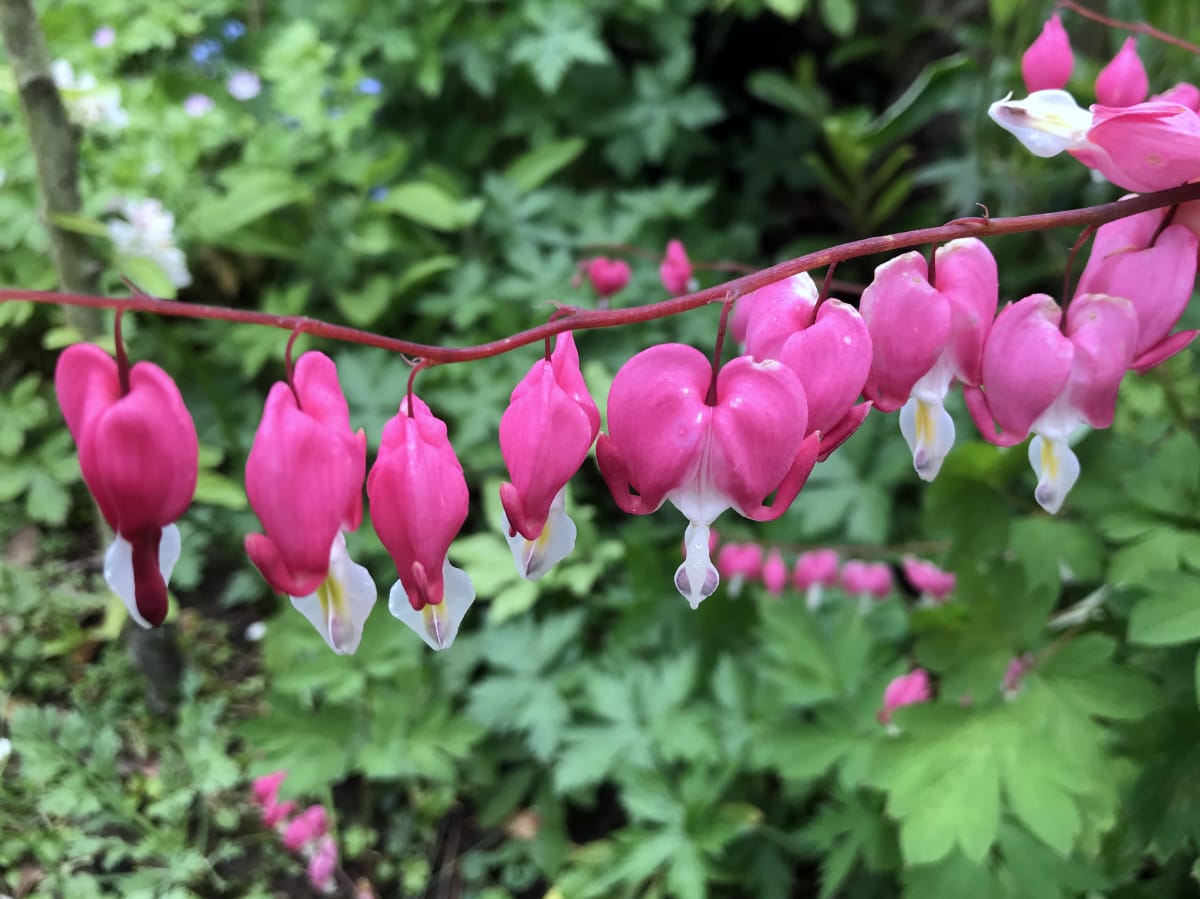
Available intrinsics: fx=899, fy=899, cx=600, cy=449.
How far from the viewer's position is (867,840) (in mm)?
1275

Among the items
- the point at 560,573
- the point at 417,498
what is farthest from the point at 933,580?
the point at 417,498

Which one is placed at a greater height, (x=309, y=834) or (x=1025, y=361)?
(x=1025, y=361)

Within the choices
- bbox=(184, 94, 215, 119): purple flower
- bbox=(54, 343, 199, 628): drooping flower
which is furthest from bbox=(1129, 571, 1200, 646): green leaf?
bbox=(184, 94, 215, 119): purple flower

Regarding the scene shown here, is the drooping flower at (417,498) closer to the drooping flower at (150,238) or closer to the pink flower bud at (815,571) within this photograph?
the pink flower bud at (815,571)

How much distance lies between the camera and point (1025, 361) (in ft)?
2.14

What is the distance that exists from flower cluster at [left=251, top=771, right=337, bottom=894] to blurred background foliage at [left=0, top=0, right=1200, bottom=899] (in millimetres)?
74

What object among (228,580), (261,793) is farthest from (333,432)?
(228,580)

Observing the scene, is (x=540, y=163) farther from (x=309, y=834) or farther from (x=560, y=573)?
(x=309, y=834)

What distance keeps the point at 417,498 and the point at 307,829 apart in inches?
47.6

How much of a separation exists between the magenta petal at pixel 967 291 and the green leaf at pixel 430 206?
1.65 meters

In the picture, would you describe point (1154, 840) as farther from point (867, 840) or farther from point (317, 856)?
point (317, 856)

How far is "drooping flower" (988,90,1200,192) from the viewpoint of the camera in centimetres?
61

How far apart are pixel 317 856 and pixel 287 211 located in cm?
164

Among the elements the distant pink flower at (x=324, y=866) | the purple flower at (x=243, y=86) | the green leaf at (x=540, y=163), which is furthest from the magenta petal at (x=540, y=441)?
the purple flower at (x=243, y=86)
